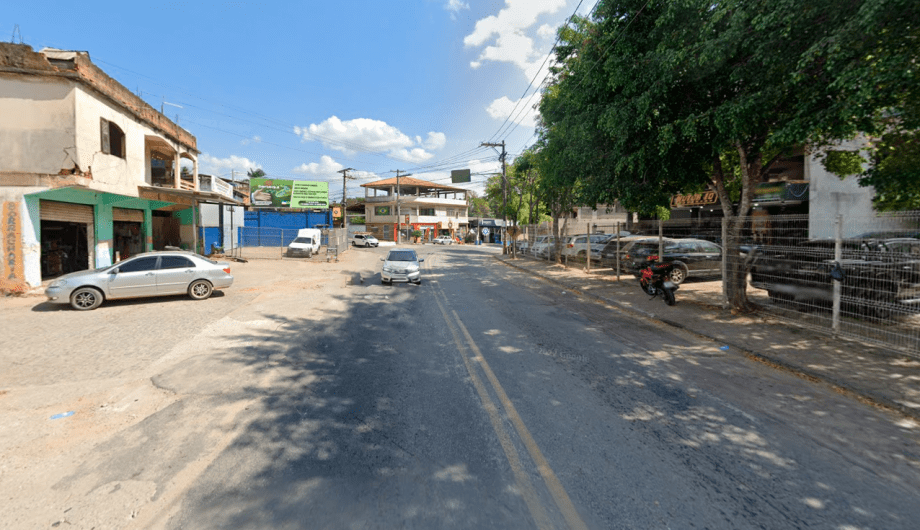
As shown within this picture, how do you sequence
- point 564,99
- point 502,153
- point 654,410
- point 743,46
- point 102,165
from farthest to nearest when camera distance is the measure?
point 502,153
point 102,165
point 564,99
point 743,46
point 654,410

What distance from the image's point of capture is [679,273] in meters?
13.7

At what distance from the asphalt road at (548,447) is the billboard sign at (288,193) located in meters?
46.0

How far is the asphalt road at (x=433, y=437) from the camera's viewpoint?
284cm

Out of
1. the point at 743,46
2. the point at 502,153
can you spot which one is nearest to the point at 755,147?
the point at 743,46

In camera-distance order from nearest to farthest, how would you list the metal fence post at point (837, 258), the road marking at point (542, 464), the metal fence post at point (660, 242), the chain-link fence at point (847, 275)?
the road marking at point (542, 464)
the chain-link fence at point (847, 275)
the metal fence post at point (837, 258)
the metal fence post at point (660, 242)

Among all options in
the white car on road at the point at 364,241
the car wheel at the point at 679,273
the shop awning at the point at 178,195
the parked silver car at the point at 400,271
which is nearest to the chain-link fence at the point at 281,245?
the shop awning at the point at 178,195

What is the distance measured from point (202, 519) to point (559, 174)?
585 inches

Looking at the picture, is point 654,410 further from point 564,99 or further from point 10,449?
point 564,99

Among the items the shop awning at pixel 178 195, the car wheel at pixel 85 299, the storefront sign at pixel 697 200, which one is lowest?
the car wheel at pixel 85 299

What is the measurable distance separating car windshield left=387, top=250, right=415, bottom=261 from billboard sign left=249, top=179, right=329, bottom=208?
36.9 m

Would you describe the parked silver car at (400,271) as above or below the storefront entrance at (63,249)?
below

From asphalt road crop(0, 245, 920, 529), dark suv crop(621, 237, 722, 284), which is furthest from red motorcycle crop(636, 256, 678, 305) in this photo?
asphalt road crop(0, 245, 920, 529)

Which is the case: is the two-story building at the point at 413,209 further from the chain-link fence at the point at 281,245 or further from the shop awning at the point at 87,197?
the shop awning at the point at 87,197

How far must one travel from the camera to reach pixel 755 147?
8.98m
